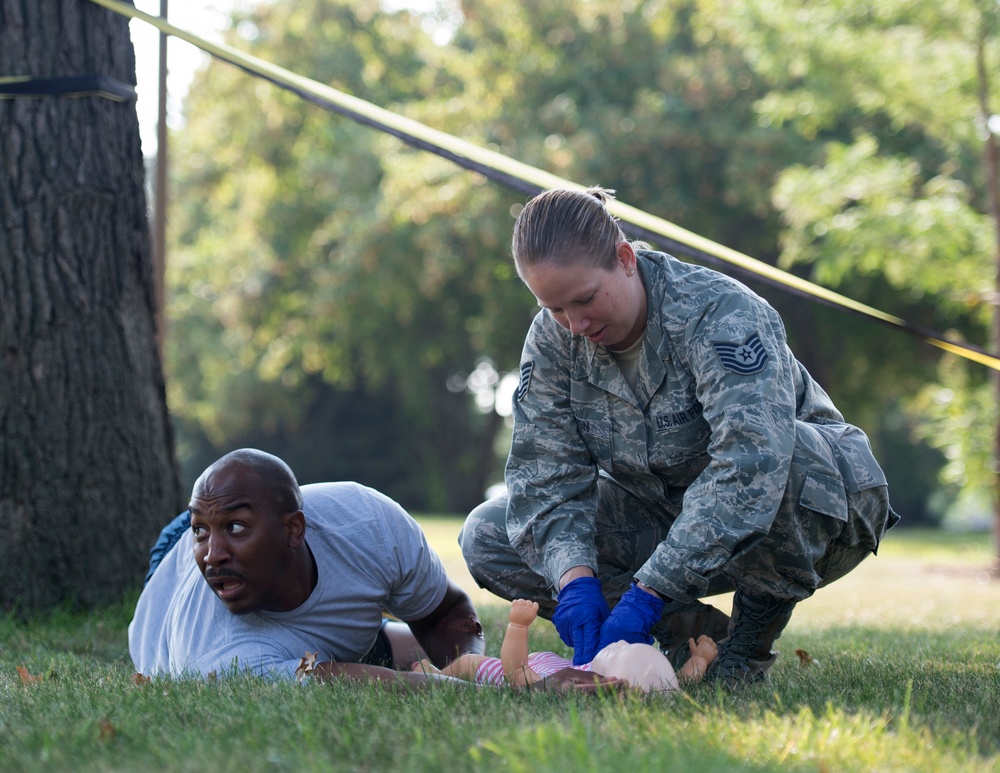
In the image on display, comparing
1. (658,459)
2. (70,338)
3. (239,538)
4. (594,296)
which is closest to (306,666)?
(239,538)

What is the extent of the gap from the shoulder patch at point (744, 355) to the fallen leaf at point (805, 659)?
137 centimetres

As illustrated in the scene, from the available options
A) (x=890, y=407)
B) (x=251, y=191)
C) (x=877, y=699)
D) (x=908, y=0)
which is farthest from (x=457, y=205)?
(x=890, y=407)

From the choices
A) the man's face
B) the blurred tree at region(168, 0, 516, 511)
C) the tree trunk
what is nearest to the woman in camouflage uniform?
the man's face

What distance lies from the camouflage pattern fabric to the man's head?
29.3 inches

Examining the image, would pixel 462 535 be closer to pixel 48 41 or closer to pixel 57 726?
pixel 57 726

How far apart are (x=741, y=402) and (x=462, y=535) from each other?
4.50ft

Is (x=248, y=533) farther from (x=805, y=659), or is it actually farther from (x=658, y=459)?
(x=805, y=659)

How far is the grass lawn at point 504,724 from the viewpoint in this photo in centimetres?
233

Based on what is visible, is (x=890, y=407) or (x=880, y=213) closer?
(x=880, y=213)

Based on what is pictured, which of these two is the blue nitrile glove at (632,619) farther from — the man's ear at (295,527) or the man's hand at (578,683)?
the man's ear at (295,527)

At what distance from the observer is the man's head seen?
3.59 m

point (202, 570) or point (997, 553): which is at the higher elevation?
point (202, 570)

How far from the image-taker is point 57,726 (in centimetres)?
276

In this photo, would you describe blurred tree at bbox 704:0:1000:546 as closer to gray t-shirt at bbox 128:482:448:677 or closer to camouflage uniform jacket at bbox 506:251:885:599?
camouflage uniform jacket at bbox 506:251:885:599
